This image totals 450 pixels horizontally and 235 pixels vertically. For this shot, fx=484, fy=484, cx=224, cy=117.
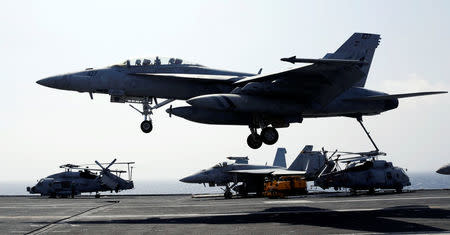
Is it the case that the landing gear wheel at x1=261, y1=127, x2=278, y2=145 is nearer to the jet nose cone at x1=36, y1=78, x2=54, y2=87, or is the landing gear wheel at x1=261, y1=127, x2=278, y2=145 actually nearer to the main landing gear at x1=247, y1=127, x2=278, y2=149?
the main landing gear at x1=247, y1=127, x2=278, y2=149

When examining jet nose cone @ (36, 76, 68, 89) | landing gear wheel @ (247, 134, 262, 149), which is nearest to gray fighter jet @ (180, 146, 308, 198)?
landing gear wheel @ (247, 134, 262, 149)

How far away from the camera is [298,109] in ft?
80.3

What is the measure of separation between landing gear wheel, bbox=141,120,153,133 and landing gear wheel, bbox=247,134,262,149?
215 inches

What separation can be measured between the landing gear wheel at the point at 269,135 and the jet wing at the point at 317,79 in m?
2.32

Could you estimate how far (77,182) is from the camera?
163 feet

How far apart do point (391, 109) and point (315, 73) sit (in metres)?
7.17

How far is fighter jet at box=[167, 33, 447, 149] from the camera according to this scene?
2189 cm

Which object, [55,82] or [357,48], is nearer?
[55,82]

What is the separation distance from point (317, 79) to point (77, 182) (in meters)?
34.2

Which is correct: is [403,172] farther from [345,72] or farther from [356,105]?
[345,72]

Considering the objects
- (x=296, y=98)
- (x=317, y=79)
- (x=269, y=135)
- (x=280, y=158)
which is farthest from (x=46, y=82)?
(x=280, y=158)

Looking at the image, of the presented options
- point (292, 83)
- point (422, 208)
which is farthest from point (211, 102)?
point (422, 208)

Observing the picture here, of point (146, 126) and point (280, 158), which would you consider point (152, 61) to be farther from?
point (280, 158)

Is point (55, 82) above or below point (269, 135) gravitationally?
above
